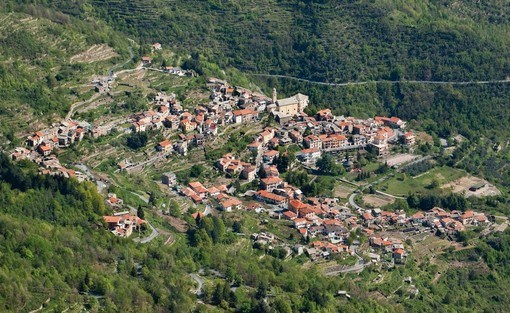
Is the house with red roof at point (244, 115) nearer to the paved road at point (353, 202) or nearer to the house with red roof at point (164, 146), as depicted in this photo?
the house with red roof at point (164, 146)

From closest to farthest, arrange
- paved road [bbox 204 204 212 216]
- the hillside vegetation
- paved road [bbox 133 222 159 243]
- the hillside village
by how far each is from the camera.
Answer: paved road [bbox 133 222 159 243]
the hillside village
paved road [bbox 204 204 212 216]
the hillside vegetation

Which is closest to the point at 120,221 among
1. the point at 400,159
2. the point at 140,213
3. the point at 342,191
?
the point at 140,213

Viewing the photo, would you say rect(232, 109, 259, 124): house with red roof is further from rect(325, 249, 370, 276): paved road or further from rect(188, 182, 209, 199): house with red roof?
rect(325, 249, 370, 276): paved road

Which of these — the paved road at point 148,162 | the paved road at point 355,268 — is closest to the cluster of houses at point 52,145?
the paved road at point 148,162

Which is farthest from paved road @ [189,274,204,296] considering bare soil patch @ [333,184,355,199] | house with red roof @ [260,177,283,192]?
bare soil patch @ [333,184,355,199]

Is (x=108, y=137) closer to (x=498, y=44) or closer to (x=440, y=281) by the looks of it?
(x=440, y=281)

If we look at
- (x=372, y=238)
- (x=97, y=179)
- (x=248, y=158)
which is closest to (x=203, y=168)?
(x=248, y=158)
